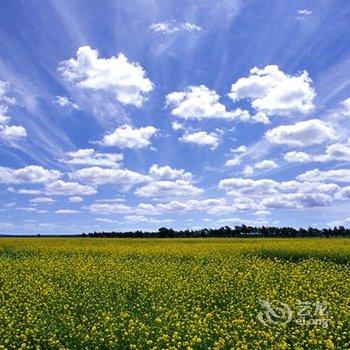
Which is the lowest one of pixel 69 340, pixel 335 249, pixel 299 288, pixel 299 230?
pixel 69 340

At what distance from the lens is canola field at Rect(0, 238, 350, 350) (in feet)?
37.6

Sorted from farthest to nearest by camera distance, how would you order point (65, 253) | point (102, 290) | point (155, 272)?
point (65, 253)
point (155, 272)
point (102, 290)

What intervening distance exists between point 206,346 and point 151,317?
3239 mm

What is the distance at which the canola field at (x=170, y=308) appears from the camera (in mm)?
11453

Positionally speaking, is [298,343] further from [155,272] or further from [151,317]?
[155,272]

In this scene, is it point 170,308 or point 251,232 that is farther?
point 251,232

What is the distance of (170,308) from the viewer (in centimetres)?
1480

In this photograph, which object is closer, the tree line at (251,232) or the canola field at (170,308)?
the canola field at (170,308)

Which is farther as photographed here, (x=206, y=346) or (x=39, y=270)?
(x=39, y=270)

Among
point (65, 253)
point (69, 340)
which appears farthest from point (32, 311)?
point (65, 253)

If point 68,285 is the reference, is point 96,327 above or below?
below

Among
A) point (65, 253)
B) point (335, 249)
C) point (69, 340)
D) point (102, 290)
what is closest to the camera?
point (69, 340)

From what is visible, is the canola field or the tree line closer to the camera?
the canola field

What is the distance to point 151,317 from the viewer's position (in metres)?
13.5
